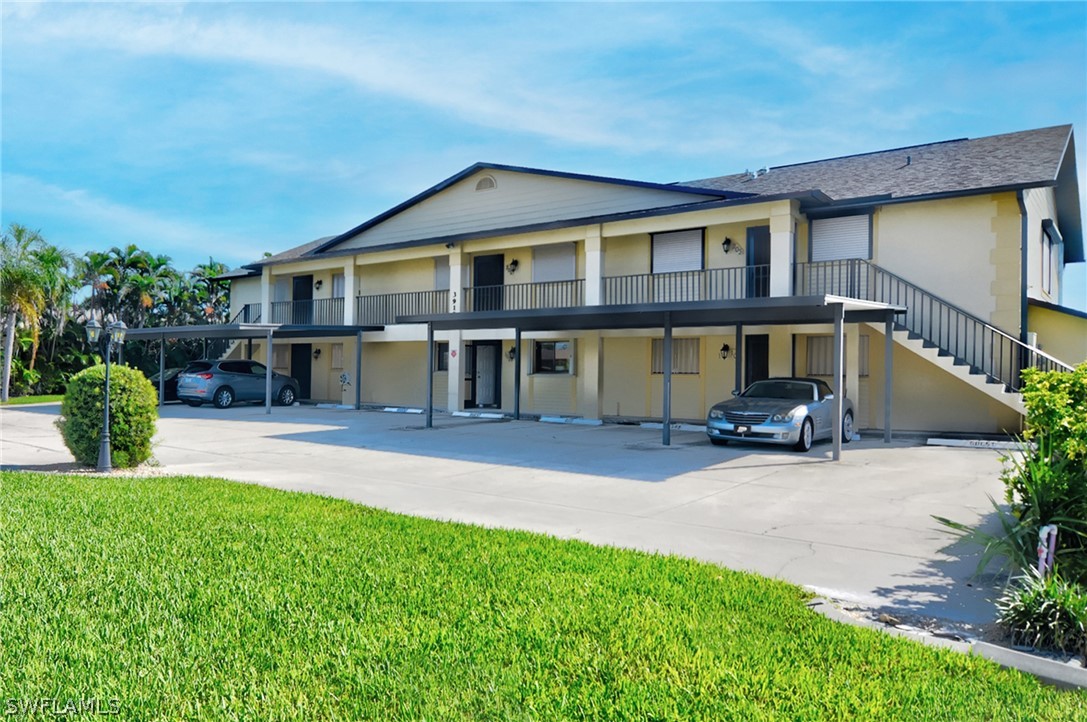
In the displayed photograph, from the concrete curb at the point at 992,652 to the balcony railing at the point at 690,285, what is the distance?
12809 millimetres

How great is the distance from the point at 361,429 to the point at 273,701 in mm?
14059

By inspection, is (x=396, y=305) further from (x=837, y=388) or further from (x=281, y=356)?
(x=837, y=388)

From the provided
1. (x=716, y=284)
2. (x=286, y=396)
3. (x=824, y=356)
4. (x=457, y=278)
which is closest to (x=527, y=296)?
(x=457, y=278)

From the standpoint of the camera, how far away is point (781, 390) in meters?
14.6

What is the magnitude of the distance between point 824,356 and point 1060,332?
16.2ft

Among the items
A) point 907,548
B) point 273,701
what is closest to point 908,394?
point 907,548

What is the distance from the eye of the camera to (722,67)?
45.4 feet

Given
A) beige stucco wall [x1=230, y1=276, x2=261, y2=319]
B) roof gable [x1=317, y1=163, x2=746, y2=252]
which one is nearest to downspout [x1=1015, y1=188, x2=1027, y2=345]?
roof gable [x1=317, y1=163, x2=746, y2=252]

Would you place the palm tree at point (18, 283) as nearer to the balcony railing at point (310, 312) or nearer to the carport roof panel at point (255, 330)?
the carport roof panel at point (255, 330)

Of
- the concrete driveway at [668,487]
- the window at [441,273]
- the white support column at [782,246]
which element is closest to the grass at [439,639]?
the concrete driveway at [668,487]

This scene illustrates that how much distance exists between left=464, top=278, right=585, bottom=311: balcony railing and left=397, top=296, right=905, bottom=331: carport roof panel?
181 cm

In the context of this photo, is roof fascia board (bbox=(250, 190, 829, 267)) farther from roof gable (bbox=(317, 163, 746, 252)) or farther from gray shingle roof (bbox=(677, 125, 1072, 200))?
gray shingle roof (bbox=(677, 125, 1072, 200))

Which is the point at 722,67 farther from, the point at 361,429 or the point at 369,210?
the point at 369,210

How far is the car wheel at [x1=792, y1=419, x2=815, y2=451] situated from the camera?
13.3 meters
